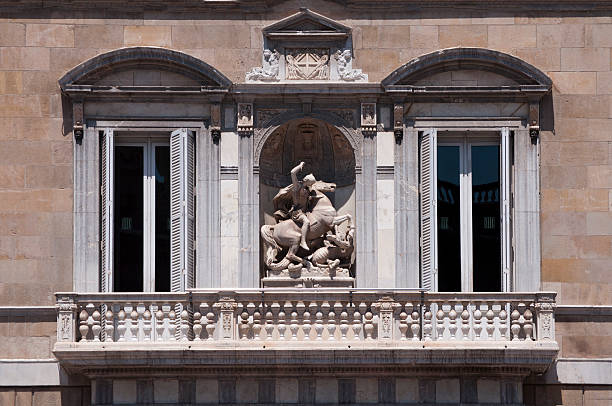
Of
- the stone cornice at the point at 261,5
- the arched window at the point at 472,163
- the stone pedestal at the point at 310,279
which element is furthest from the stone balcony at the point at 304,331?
the stone cornice at the point at 261,5

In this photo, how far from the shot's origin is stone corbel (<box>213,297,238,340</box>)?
27094 mm

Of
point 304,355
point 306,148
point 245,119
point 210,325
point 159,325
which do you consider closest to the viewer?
point 304,355

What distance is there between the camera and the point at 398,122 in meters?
28.6

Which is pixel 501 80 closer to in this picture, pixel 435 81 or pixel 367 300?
pixel 435 81

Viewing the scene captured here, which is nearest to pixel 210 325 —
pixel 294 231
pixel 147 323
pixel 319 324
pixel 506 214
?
pixel 147 323

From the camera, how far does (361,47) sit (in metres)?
28.8

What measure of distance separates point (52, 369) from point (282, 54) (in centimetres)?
615

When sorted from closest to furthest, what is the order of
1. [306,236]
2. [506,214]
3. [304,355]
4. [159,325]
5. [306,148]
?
[304,355]
[159,325]
[506,214]
[306,236]
[306,148]

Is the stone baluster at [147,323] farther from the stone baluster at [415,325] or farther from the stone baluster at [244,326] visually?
the stone baluster at [415,325]

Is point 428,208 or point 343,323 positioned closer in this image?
point 343,323

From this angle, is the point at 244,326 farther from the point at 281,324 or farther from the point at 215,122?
the point at 215,122

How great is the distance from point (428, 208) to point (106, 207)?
199 inches

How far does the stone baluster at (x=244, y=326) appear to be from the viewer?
27.1 metres

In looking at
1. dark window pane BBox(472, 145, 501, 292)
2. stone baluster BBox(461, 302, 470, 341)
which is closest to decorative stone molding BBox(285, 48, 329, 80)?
dark window pane BBox(472, 145, 501, 292)
